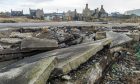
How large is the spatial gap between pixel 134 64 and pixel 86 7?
4875cm

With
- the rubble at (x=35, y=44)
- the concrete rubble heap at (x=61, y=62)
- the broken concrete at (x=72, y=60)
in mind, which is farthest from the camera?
the rubble at (x=35, y=44)

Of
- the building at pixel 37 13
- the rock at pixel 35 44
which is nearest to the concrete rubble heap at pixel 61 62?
the rock at pixel 35 44

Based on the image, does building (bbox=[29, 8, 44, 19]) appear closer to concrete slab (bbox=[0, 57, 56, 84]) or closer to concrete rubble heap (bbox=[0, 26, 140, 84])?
concrete rubble heap (bbox=[0, 26, 140, 84])

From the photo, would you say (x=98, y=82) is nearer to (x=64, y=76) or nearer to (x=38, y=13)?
(x=64, y=76)

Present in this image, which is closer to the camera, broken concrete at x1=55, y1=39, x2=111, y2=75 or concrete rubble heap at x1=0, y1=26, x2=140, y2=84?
concrete rubble heap at x1=0, y1=26, x2=140, y2=84

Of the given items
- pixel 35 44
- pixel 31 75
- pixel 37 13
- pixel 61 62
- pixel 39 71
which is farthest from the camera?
pixel 37 13

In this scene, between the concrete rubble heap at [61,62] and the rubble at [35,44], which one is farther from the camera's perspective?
the rubble at [35,44]

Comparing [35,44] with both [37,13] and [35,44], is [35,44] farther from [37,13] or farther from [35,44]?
[37,13]

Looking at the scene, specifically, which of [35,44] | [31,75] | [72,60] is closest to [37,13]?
[35,44]

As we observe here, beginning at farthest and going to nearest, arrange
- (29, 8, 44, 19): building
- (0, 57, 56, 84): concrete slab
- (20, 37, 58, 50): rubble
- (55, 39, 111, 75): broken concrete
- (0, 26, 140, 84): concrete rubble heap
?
1. (29, 8, 44, 19): building
2. (20, 37, 58, 50): rubble
3. (55, 39, 111, 75): broken concrete
4. (0, 26, 140, 84): concrete rubble heap
5. (0, 57, 56, 84): concrete slab

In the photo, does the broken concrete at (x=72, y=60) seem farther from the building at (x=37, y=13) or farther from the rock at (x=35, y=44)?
the building at (x=37, y=13)

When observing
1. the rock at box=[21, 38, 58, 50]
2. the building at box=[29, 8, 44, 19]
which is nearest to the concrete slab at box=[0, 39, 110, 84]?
the rock at box=[21, 38, 58, 50]

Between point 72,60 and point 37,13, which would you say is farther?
point 37,13

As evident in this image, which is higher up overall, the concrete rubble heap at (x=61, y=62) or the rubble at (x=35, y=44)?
the rubble at (x=35, y=44)
